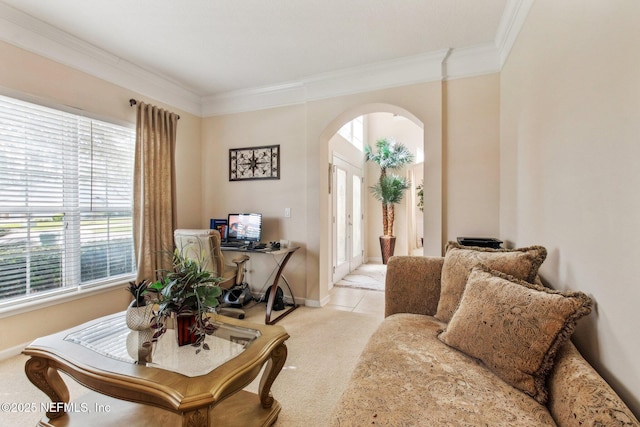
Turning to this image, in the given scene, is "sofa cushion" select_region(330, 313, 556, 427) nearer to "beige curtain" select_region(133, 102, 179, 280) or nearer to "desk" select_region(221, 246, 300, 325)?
"desk" select_region(221, 246, 300, 325)

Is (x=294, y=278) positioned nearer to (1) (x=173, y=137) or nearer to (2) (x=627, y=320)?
(1) (x=173, y=137)

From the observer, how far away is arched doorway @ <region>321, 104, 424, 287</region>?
15.2ft

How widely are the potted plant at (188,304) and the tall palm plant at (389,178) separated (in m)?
4.81

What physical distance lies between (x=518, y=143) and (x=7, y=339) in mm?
4159

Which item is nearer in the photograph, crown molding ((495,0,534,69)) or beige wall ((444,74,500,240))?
crown molding ((495,0,534,69))

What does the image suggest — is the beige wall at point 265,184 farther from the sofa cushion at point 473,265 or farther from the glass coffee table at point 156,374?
the sofa cushion at point 473,265

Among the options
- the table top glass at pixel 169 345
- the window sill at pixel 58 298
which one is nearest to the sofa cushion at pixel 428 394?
the table top glass at pixel 169 345

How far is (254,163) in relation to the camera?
3723mm

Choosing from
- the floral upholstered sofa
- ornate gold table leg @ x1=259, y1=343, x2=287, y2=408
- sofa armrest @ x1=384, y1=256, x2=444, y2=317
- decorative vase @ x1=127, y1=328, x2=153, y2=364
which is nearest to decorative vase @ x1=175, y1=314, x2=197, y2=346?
decorative vase @ x1=127, y1=328, x2=153, y2=364

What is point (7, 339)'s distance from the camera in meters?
2.22

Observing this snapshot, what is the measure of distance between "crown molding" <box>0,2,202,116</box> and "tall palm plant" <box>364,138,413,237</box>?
12.4ft

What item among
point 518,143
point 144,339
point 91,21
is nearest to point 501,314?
point 518,143

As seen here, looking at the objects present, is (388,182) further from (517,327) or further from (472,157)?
(517,327)

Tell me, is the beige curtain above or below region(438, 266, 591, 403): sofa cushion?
above
